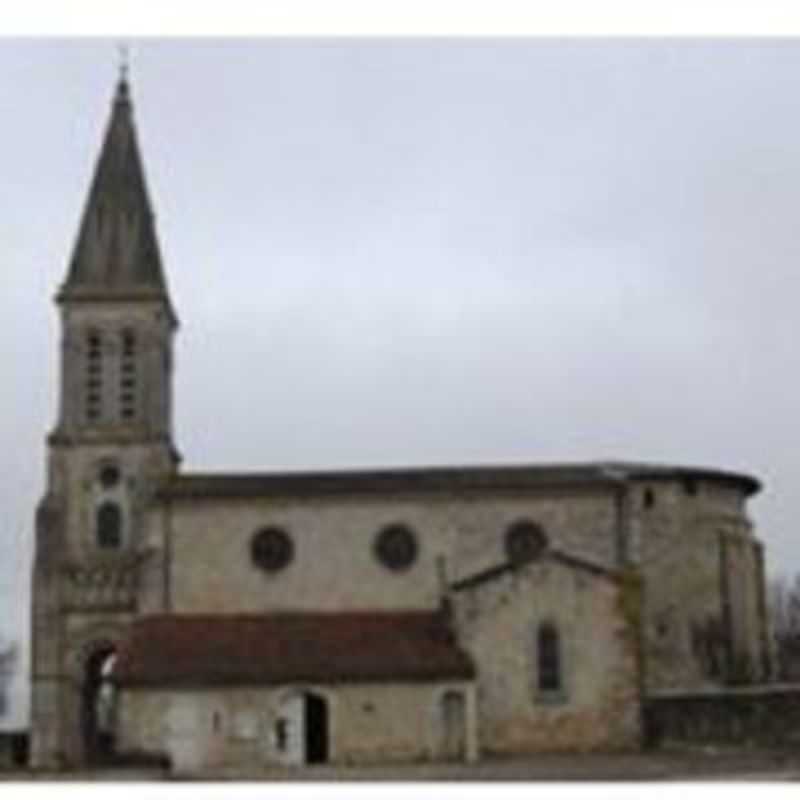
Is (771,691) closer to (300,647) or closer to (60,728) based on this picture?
(300,647)

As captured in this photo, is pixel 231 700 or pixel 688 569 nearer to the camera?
pixel 231 700

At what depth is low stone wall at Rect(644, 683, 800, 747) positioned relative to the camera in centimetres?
4422

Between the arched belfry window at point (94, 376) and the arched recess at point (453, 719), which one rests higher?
the arched belfry window at point (94, 376)

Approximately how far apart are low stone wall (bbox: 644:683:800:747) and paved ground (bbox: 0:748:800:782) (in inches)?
54.0

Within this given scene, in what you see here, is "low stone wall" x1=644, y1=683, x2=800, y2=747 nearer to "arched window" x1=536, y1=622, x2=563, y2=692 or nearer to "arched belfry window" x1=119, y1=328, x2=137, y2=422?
"arched window" x1=536, y1=622, x2=563, y2=692

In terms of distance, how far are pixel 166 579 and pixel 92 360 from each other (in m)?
7.70

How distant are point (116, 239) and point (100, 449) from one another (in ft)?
20.9

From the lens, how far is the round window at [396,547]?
173 ft

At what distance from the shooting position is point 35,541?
5459 cm

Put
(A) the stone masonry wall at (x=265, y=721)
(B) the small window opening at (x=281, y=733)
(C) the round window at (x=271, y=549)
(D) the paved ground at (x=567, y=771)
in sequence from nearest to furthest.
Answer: (D) the paved ground at (x=567, y=771)
(A) the stone masonry wall at (x=265, y=721)
(B) the small window opening at (x=281, y=733)
(C) the round window at (x=271, y=549)

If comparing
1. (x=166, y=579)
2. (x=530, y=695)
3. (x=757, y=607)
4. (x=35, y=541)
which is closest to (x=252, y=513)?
(x=166, y=579)

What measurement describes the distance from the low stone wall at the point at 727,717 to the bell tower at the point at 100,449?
14.5 m

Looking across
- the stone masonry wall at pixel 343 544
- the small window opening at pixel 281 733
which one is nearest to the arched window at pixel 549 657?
the stone masonry wall at pixel 343 544

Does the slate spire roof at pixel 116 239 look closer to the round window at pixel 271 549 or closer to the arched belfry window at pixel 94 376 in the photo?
the arched belfry window at pixel 94 376
